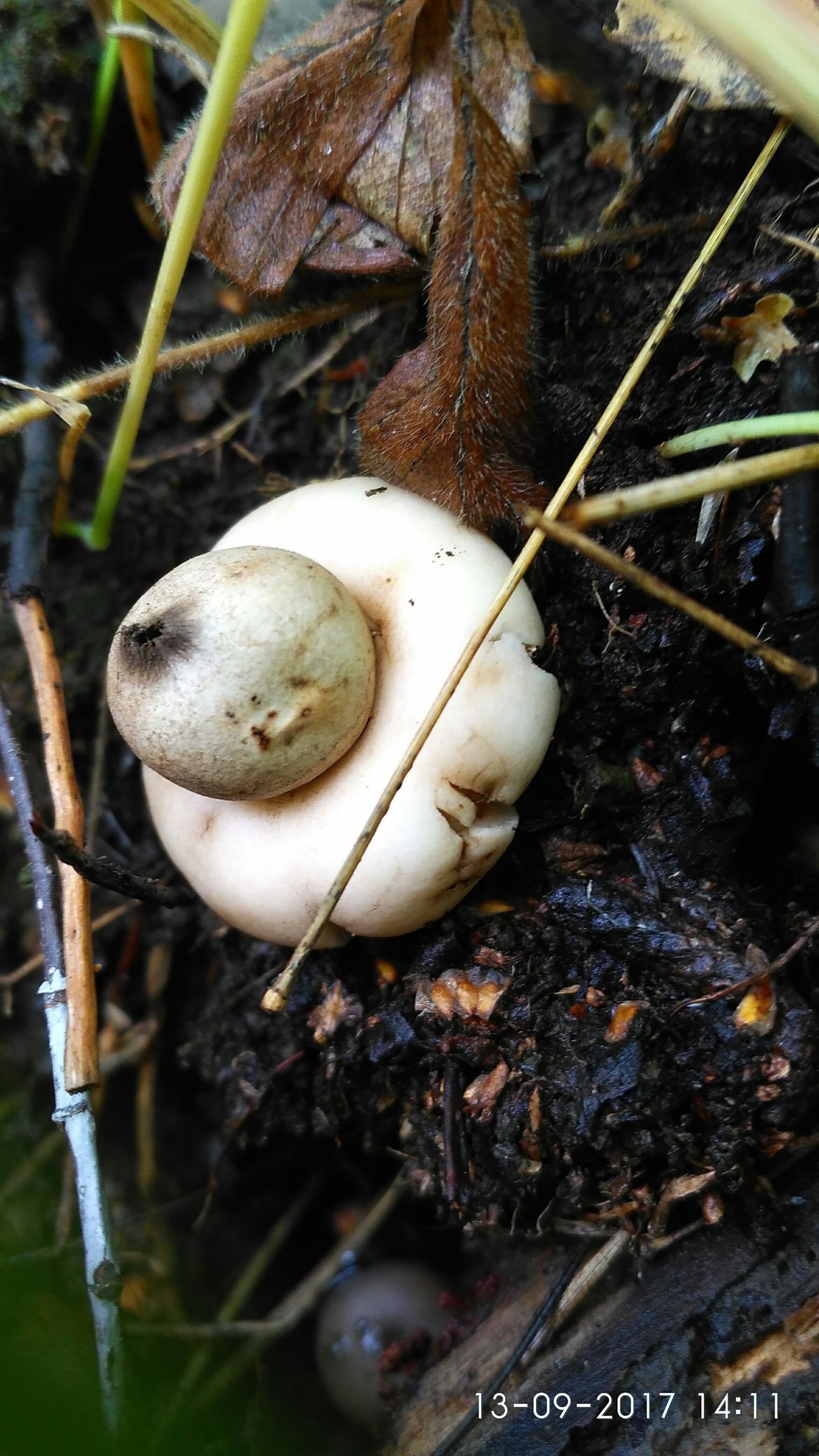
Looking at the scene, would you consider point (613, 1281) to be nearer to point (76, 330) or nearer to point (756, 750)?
point (756, 750)

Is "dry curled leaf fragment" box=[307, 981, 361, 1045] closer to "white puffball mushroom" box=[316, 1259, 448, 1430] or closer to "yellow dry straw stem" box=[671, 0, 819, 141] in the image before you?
"white puffball mushroom" box=[316, 1259, 448, 1430]

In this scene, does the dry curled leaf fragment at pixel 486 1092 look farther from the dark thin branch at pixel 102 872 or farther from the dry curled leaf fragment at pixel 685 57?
the dry curled leaf fragment at pixel 685 57

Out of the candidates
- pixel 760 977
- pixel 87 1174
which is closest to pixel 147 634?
pixel 87 1174

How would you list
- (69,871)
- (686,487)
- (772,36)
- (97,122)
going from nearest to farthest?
(686,487) < (772,36) < (69,871) < (97,122)

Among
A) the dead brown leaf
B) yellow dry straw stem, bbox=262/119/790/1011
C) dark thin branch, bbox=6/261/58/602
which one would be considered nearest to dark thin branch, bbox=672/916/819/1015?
yellow dry straw stem, bbox=262/119/790/1011

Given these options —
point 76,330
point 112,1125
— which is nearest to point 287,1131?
point 112,1125

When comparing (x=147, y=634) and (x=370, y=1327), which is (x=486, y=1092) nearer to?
(x=370, y=1327)

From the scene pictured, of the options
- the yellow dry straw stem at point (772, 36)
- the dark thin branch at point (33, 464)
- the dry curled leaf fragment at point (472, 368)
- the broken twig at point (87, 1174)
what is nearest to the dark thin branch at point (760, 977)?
the dry curled leaf fragment at point (472, 368)
